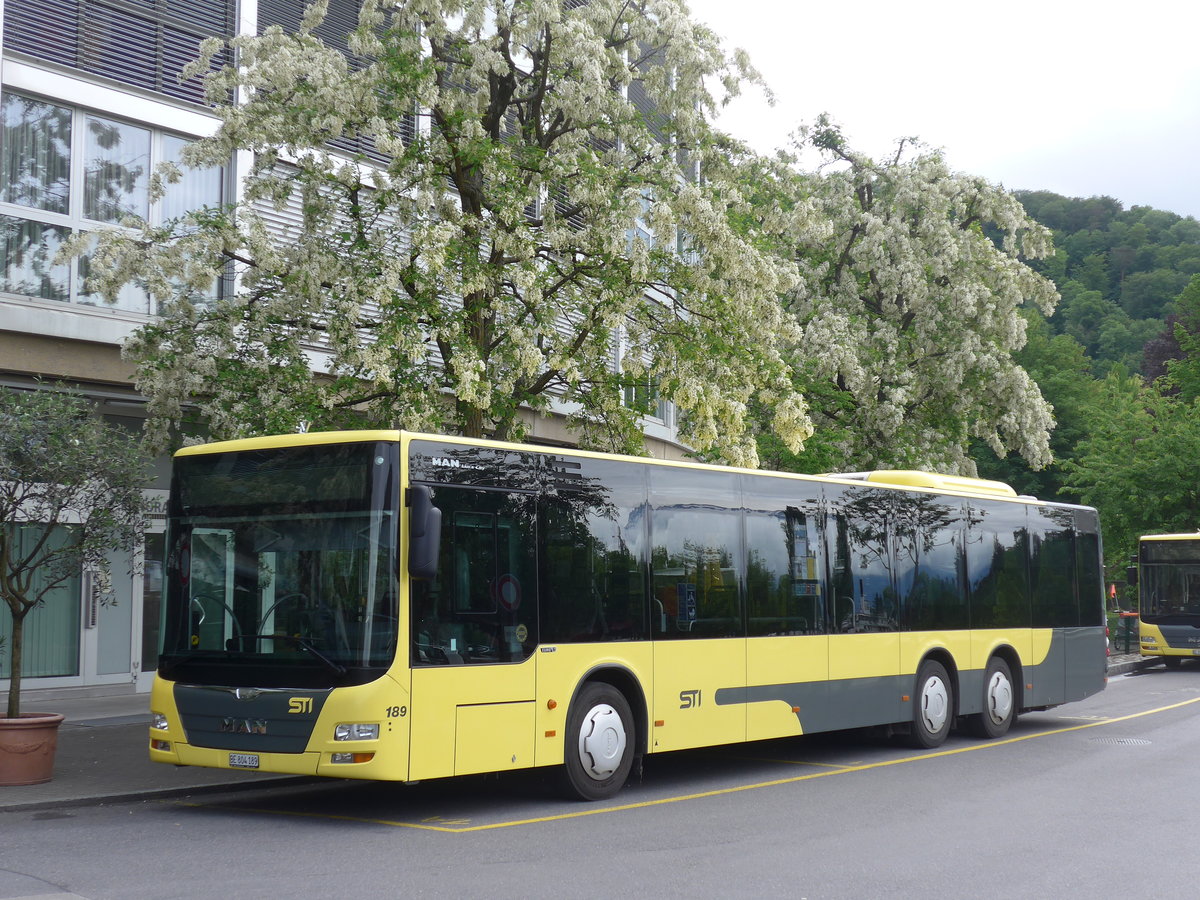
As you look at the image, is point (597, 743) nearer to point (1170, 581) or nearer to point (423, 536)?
point (423, 536)

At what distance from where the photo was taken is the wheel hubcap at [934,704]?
15625mm

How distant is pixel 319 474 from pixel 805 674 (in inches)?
235

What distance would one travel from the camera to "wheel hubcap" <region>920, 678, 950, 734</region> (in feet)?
51.3

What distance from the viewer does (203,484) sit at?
1073 cm

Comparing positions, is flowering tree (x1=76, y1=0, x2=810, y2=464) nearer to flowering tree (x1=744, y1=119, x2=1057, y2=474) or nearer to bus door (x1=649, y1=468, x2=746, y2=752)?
bus door (x1=649, y1=468, x2=746, y2=752)

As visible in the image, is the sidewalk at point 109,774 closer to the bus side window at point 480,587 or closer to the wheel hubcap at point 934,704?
the bus side window at point 480,587

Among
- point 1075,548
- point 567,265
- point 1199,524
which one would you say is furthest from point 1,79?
point 1199,524

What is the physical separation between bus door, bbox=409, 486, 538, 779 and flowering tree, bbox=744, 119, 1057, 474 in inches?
685

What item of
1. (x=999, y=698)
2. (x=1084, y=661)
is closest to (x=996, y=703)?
(x=999, y=698)

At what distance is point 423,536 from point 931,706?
331 inches

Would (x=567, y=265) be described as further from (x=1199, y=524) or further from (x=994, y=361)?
(x=1199, y=524)

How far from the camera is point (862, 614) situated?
48.4ft

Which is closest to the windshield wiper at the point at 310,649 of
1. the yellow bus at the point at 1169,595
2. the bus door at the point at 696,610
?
the bus door at the point at 696,610

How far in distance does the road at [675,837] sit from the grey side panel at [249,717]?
615mm
